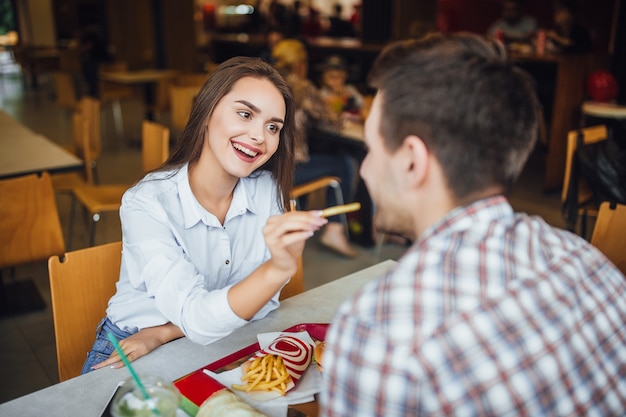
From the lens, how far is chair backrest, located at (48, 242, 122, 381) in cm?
150

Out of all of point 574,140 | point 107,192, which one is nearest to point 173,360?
point 107,192

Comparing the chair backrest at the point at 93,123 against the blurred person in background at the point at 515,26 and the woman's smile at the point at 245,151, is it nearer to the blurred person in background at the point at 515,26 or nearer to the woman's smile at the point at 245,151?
the woman's smile at the point at 245,151

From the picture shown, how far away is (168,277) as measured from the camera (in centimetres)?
129

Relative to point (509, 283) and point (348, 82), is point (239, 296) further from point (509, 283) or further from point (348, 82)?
point (348, 82)

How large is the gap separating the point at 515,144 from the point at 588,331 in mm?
273

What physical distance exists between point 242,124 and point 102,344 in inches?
25.8

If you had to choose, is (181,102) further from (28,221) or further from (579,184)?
(579,184)

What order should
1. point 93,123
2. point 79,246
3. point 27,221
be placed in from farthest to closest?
point 93,123 → point 79,246 → point 27,221

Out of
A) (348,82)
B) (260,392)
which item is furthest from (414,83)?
(348,82)

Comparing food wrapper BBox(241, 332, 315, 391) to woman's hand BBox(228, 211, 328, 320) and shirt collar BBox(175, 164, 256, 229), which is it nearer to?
woman's hand BBox(228, 211, 328, 320)

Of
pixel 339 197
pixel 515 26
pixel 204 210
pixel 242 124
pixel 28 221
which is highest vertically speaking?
pixel 515 26

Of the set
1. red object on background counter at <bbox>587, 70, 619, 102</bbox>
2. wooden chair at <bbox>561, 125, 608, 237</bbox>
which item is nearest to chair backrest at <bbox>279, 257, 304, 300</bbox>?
wooden chair at <bbox>561, 125, 608, 237</bbox>

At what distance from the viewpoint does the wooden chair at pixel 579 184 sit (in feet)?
10.2

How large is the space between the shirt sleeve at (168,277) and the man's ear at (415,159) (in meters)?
0.48
